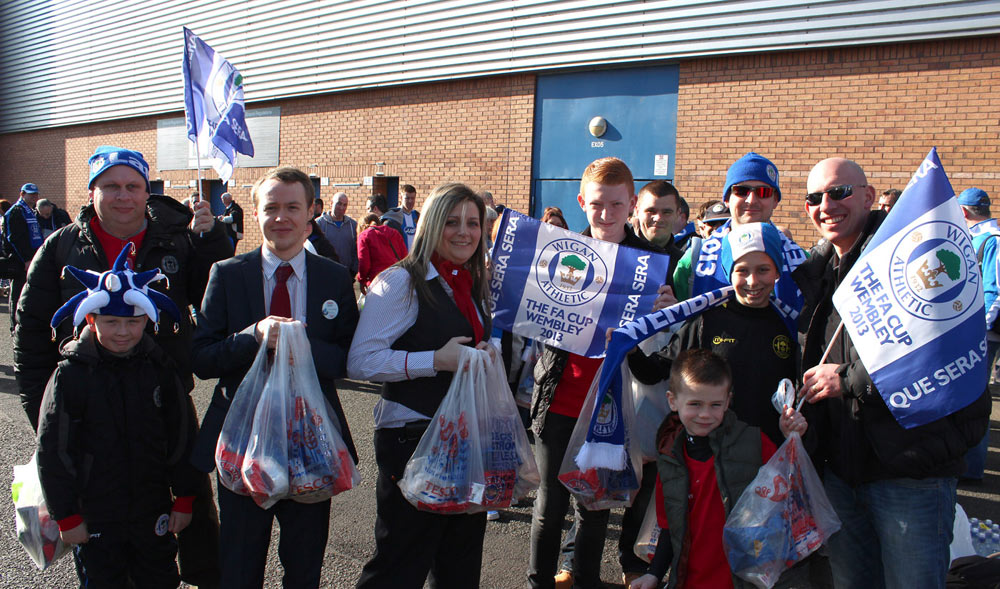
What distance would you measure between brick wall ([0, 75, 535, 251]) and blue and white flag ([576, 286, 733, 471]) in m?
9.82

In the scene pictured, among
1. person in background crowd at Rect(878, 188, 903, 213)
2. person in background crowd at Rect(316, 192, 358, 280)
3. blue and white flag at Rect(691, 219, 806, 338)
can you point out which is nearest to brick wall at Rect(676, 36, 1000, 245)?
person in background crowd at Rect(878, 188, 903, 213)


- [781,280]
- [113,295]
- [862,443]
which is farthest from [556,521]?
[113,295]

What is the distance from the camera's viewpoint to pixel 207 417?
2.56 meters

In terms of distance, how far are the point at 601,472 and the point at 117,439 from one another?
1.96 m

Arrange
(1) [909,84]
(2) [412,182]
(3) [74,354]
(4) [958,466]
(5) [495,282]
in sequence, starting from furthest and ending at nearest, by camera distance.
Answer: (2) [412,182] → (1) [909,84] → (5) [495,282] → (3) [74,354] → (4) [958,466]

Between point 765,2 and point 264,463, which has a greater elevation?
point 765,2

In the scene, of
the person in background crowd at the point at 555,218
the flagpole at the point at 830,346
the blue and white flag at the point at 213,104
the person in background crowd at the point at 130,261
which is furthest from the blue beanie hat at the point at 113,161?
the person in background crowd at the point at 555,218

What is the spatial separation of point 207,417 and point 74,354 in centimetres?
62

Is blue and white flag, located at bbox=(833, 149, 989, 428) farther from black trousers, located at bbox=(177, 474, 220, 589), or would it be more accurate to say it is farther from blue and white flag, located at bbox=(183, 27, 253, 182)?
blue and white flag, located at bbox=(183, 27, 253, 182)

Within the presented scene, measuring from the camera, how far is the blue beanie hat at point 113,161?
2.96 meters

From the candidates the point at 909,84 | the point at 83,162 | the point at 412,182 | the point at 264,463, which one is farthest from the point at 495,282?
the point at 83,162

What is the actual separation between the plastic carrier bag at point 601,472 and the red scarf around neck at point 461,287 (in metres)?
0.54

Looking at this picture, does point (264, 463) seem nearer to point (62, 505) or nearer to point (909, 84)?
point (62, 505)

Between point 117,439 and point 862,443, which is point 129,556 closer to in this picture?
point 117,439
